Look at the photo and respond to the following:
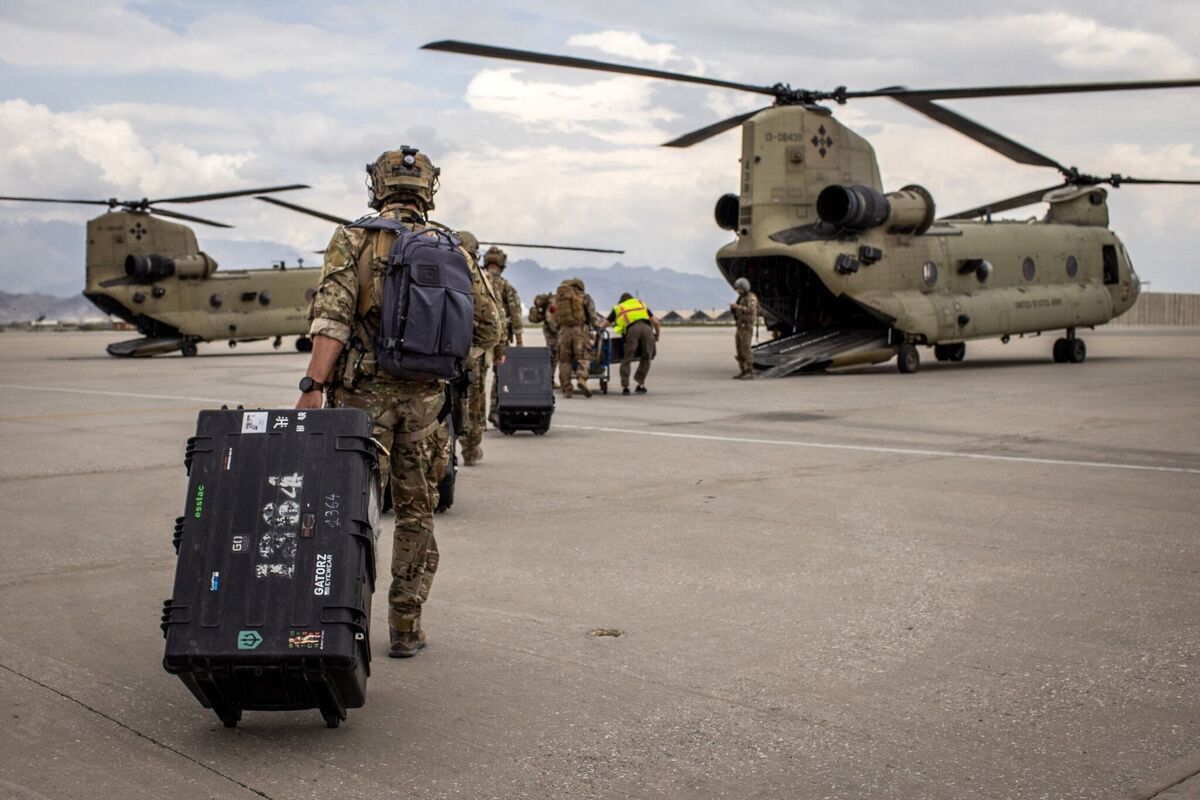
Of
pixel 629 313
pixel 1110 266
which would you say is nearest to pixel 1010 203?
pixel 1110 266

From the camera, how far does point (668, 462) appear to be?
421 inches

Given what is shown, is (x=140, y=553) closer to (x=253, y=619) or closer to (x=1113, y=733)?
(x=253, y=619)

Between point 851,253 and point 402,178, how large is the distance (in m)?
18.0

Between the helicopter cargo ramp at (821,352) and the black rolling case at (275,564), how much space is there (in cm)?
1788

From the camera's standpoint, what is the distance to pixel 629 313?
749 inches

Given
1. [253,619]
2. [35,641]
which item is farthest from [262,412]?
[35,641]

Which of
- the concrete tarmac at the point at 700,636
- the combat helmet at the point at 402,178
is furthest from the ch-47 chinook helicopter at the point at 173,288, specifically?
the combat helmet at the point at 402,178

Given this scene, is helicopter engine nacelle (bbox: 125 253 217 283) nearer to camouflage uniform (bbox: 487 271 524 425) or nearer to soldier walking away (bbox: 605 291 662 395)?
soldier walking away (bbox: 605 291 662 395)

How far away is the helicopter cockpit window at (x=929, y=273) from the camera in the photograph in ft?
75.9

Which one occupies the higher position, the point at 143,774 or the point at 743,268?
the point at 743,268

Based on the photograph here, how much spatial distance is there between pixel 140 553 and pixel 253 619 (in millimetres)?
3293

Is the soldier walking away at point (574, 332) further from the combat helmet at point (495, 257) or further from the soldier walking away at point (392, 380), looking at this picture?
the soldier walking away at point (392, 380)

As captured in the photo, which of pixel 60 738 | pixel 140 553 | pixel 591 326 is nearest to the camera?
pixel 60 738

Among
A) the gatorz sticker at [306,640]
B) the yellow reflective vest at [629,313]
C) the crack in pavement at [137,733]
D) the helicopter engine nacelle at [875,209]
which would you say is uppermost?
the helicopter engine nacelle at [875,209]
